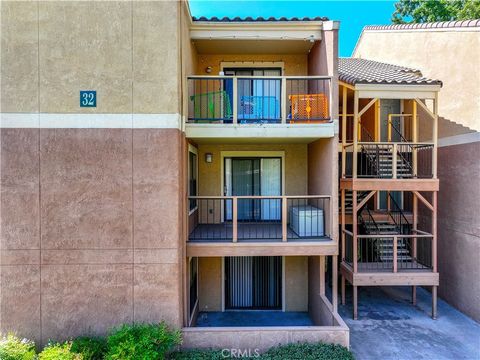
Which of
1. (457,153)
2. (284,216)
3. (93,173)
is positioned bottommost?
(284,216)

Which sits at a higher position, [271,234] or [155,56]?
[155,56]

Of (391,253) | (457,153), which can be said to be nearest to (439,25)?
(457,153)

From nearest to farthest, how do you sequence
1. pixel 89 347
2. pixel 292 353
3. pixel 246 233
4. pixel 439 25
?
pixel 89 347
pixel 292 353
pixel 246 233
pixel 439 25

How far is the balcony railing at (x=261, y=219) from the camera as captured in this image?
6880 millimetres

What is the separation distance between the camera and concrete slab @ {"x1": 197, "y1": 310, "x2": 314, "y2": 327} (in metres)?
7.94

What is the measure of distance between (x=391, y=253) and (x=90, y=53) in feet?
33.4

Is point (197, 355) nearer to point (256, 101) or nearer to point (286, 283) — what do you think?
point (286, 283)

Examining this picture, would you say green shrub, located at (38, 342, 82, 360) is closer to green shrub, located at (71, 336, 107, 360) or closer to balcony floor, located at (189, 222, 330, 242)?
green shrub, located at (71, 336, 107, 360)

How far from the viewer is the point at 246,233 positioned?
7.48 metres

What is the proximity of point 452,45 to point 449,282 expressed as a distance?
7.61m

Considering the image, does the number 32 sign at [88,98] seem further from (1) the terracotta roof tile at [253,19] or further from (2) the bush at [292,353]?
(2) the bush at [292,353]

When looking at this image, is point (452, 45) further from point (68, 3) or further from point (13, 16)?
point (13, 16)

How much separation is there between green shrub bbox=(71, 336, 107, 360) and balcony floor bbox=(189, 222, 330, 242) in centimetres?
281

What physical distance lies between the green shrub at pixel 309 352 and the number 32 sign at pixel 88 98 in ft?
21.1
